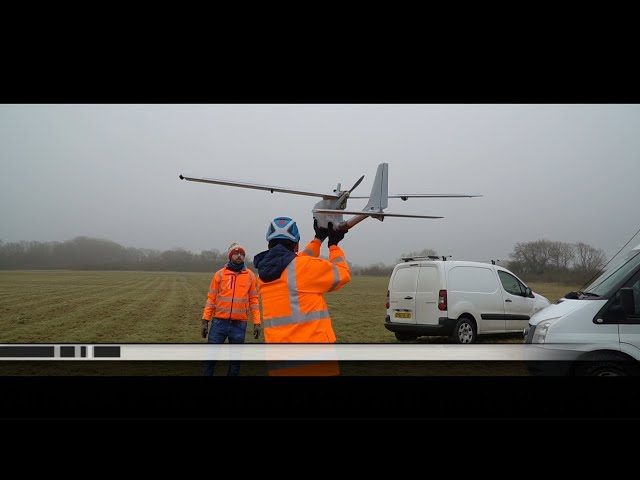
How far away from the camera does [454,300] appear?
8125 millimetres

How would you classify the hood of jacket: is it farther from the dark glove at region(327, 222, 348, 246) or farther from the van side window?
the van side window

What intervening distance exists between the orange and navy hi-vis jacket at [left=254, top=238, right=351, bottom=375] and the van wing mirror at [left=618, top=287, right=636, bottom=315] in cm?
289

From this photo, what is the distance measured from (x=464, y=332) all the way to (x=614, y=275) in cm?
208

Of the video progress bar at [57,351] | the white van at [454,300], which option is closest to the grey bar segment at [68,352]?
the video progress bar at [57,351]

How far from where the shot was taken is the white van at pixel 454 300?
701cm

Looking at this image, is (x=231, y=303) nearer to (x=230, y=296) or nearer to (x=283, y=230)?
(x=230, y=296)

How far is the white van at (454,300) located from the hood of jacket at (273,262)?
3.48 meters

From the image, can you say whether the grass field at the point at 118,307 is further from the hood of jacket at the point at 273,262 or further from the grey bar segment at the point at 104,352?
the hood of jacket at the point at 273,262
